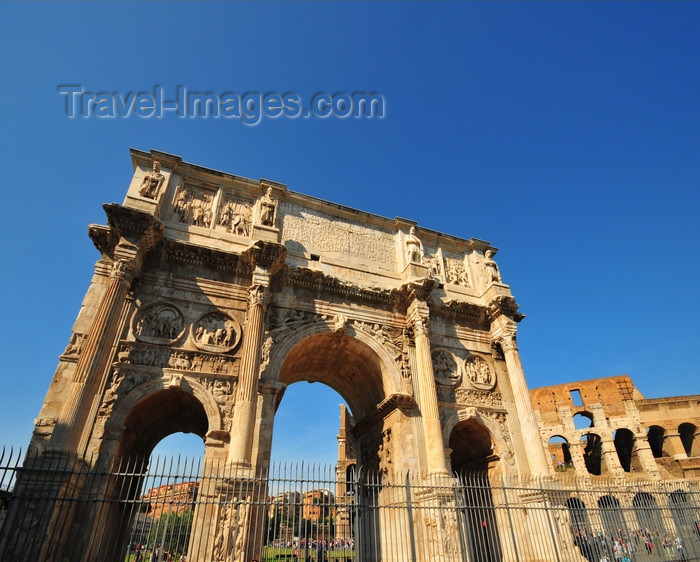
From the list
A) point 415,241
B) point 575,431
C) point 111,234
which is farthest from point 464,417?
point 575,431

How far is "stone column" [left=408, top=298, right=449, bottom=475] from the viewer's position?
11734 millimetres

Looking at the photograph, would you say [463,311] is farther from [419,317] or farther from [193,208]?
[193,208]

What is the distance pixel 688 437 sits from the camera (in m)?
29.8

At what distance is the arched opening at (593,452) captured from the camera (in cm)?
3005

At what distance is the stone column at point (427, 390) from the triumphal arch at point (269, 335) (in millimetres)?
48

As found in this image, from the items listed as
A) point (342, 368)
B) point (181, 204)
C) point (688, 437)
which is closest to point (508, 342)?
point (342, 368)

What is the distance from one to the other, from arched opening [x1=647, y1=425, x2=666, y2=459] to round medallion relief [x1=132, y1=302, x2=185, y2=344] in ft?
106

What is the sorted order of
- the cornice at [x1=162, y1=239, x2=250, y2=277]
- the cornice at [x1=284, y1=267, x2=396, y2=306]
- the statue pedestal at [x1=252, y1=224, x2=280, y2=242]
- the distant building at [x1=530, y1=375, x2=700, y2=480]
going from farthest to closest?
the distant building at [x1=530, y1=375, x2=700, y2=480] < the cornice at [x1=284, y1=267, x2=396, y2=306] < the statue pedestal at [x1=252, y1=224, x2=280, y2=242] < the cornice at [x1=162, y1=239, x2=250, y2=277]

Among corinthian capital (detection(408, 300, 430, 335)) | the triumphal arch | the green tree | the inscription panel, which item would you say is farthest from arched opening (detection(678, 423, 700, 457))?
the green tree

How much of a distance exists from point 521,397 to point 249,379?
8.82 meters

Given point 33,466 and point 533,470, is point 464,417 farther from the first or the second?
point 33,466

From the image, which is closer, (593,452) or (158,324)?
(158,324)

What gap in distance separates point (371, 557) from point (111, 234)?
12.3 m

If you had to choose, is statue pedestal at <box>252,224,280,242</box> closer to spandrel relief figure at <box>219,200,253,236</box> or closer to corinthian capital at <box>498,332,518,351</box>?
spandrel relief figure at <box>219,200,253,236</box>
